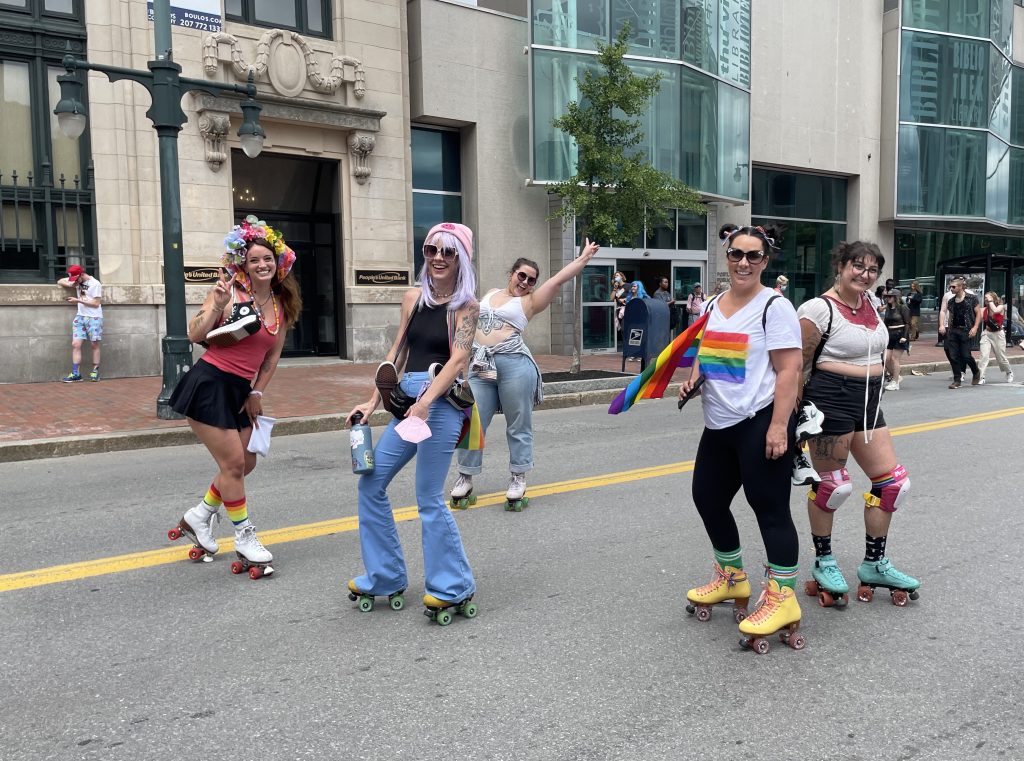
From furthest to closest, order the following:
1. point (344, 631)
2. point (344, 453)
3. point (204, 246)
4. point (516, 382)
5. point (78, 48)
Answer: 1. point (204, 246)
2. point (78, 48)
3. point (344, 453)
4. point (516, 382)
5. point (344, 631)

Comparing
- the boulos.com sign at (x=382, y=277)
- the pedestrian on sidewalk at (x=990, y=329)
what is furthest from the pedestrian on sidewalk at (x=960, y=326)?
the boulos.com sign at (x=382, y=277)

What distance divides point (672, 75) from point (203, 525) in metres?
18.1

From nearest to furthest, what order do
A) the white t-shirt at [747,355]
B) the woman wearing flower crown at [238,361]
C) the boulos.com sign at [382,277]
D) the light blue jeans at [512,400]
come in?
1. the white t-shirt at [747,355]
2. the woman wearing flower crown at [238,361]
3. the light blue jeans at [512,400]
4. the boulos.com sign at [382,277]

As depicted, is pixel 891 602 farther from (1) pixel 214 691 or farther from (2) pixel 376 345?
(2) pixel 376 345

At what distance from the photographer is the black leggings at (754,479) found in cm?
366

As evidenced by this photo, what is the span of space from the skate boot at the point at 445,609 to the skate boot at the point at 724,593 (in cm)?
105

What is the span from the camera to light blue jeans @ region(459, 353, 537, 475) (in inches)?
252

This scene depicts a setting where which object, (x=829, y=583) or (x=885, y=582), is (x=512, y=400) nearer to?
(x=829, y=583)

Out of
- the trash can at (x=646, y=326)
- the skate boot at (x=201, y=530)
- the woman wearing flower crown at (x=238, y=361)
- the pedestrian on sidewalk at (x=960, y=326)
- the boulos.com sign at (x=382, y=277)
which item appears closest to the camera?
the woman wearing flower crown at (x=238, y=361)

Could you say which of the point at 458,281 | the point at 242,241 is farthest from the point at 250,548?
the point at 458,281

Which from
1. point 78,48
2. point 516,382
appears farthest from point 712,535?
point 78,48

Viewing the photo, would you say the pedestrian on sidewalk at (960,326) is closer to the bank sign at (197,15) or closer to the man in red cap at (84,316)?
the bank sign at (197,15)

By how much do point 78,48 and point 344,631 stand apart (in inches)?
546

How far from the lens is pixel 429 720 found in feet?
10.2
